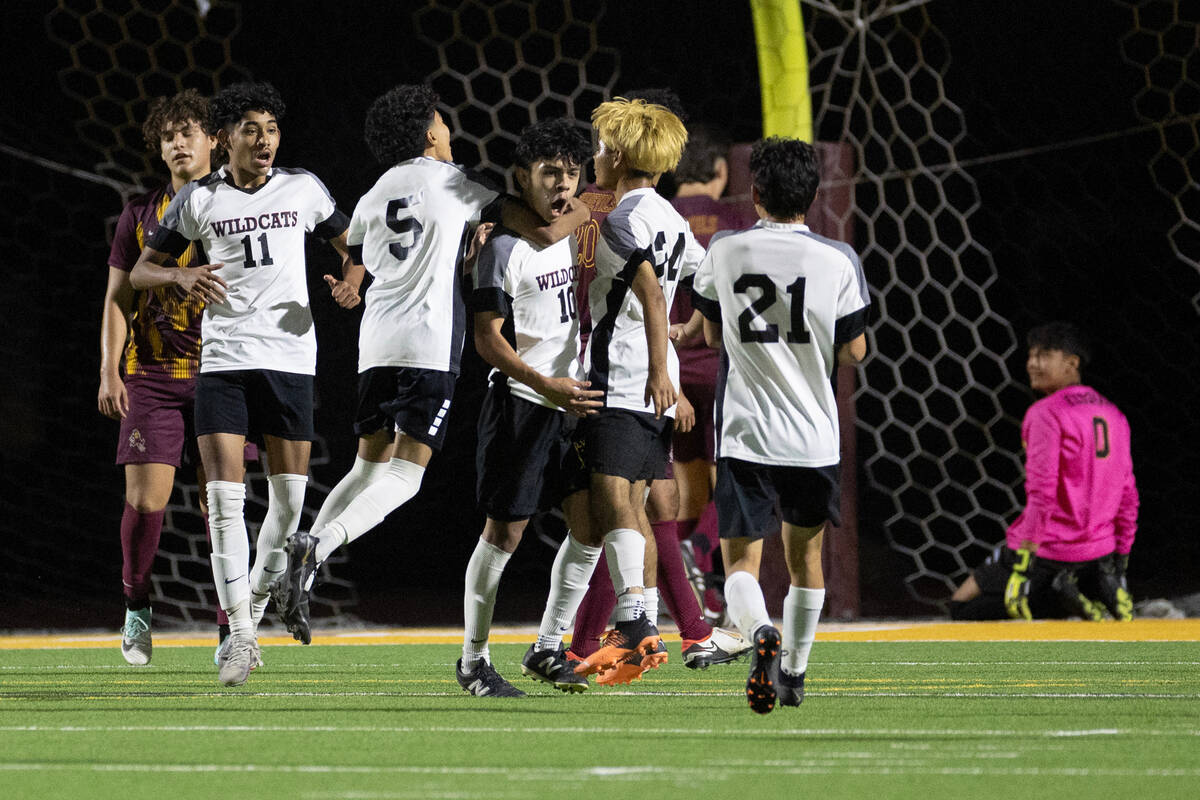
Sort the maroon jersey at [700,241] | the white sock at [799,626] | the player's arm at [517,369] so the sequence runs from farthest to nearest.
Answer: the maroon jersey at [700,241] < the player's arm at [517,369] < the white sock at [799,626]

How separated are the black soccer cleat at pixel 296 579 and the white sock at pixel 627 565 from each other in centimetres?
76

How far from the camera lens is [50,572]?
909 cm

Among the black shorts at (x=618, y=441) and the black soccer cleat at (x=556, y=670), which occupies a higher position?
the black shorts at (x=618, y=441)

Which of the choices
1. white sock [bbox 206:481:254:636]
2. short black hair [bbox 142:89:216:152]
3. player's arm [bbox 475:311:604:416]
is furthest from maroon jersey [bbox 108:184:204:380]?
player's arm [bbox 475:311:604:416]

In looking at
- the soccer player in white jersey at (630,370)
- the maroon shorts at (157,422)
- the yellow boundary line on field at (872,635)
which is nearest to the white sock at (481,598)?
the soccer player in white jersey at (630,370)

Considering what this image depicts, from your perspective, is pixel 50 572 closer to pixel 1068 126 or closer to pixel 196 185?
pixel 196 185

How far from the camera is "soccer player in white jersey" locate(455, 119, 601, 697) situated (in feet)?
14.1

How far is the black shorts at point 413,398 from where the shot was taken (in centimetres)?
482

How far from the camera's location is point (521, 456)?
433 centimetres

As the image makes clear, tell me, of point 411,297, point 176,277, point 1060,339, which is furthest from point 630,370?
point 1060,339

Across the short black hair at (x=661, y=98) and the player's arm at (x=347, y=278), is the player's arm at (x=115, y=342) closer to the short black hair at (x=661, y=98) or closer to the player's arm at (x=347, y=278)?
the player's arm at (x=347, y=278)

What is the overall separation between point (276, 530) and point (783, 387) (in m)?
1.80

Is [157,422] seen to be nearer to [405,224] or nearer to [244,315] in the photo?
[244,315]

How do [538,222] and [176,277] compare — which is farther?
[176,277]
